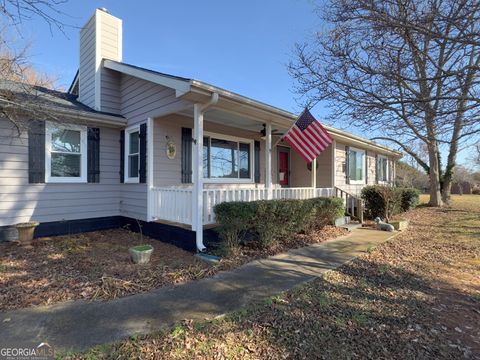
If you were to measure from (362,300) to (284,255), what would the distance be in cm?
207

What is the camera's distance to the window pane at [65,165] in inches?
268

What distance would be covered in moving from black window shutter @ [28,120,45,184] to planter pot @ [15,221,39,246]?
1.04 metres

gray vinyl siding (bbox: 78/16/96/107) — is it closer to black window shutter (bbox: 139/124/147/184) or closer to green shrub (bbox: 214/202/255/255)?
black window shutter (bbox: 139/124/147/184)

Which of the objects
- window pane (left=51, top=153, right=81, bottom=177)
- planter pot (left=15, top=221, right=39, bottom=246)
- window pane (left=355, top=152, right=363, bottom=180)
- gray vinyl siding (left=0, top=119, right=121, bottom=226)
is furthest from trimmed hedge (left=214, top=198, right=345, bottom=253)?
window pane (left=355, top=152, right=363, bottom=180)

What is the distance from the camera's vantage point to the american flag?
6.99m

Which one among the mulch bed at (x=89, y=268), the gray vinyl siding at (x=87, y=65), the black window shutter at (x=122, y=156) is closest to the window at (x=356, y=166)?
the mulch bed at (x=89, y=268)

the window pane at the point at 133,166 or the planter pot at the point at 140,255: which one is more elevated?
the window pane at the point at 133,166

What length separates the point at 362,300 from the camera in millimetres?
3789

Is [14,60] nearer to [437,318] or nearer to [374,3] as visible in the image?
[374,3]

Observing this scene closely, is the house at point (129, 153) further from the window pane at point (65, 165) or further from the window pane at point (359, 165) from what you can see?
the window pane at point (359, 165)

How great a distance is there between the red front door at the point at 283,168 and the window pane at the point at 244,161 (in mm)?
2234

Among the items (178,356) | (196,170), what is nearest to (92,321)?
→ (178,356)

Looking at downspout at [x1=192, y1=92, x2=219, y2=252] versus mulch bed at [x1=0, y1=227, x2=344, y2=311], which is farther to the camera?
downspout at [x1=192, y1=92, x2=219, y2=252]

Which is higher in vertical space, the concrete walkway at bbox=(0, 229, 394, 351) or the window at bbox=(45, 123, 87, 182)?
the window at bbox=(45, 123, 87, 182)
